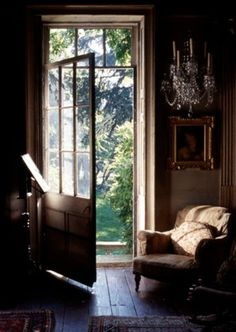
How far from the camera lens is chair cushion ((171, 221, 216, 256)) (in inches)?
220

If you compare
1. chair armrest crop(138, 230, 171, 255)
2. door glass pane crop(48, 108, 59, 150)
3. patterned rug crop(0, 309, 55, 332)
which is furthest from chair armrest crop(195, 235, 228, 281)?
door glass pane crop(48, 108, 59, 150)

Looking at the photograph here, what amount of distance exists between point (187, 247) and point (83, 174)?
4.30 ft

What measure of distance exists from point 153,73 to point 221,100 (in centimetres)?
83

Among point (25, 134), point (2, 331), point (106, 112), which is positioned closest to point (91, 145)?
point (25, 134)

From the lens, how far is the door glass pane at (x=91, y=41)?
22.1ft

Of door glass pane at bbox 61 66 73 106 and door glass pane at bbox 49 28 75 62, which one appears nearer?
door glass pane at bbox 61 66 73 106

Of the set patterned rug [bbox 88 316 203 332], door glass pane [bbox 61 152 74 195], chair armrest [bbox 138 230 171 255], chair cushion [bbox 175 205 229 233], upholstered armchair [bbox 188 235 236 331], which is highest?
door glass pane [bbox 61 152 74 195]

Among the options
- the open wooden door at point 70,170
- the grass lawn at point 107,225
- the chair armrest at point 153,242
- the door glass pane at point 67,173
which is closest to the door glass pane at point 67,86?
the open wooden door at point 70,170

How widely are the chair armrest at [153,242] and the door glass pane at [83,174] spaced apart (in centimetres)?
73

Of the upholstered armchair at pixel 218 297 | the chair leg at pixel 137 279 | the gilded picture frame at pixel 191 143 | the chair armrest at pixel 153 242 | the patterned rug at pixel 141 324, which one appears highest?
the gilded picture frame at pixel 191 143

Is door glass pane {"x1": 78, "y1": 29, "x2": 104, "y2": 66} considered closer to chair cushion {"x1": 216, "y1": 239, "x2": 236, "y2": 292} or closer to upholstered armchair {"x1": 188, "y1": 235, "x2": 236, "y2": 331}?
chair cushion {"x1": 216, "y1": 239, "x2": 236, "y2": 292}

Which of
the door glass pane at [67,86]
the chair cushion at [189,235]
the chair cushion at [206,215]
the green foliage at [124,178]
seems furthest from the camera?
the green foliage at [124,178]

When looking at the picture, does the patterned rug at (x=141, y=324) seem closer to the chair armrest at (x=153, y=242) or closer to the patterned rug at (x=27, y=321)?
the patterned rug at (x=27, y=321)

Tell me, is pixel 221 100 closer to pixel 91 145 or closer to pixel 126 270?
pixel 91 145
